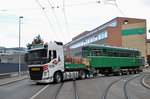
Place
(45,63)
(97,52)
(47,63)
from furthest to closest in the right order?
(97,52) < (47,63) < (45,63)

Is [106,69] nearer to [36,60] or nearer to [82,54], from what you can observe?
[82,54]

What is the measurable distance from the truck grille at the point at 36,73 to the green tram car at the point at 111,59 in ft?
22.3

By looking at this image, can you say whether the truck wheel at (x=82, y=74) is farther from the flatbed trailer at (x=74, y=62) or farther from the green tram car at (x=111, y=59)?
the green tram car at (x=111, y=59)

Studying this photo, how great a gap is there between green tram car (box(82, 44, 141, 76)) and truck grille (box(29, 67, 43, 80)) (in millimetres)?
6812

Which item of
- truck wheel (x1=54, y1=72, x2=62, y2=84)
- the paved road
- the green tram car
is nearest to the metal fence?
truck wheel (x1=54, y1=72, x2=62, y2=84)

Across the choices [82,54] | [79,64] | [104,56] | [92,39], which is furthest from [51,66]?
[92,39]

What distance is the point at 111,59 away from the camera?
2247cm

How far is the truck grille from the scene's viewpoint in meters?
14.0

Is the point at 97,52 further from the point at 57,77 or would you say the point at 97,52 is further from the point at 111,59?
the point at 57,77

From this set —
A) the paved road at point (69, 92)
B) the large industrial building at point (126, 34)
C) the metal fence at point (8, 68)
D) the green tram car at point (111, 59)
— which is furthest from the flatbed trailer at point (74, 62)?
the large industrial building at point (126, 34)

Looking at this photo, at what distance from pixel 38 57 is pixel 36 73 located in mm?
1220

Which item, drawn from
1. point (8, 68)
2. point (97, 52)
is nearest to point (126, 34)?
point (97, 52)

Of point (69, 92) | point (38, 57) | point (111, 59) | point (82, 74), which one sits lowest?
point (69, 92)

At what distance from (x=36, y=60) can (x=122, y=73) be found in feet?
49.7
